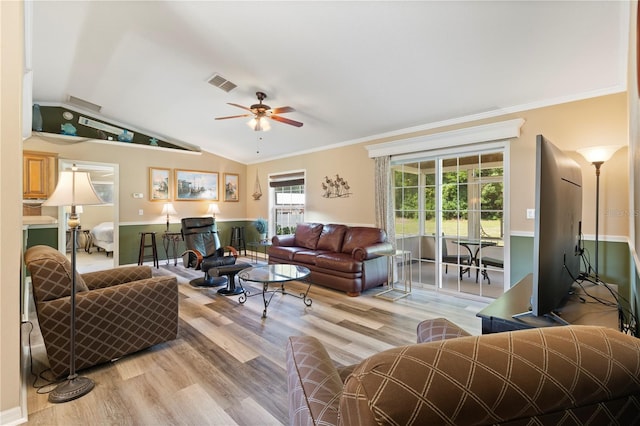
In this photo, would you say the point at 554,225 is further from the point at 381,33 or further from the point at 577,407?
the point at 381,33

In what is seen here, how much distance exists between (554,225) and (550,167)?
0.86ft

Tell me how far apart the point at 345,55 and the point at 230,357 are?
10.0 ft

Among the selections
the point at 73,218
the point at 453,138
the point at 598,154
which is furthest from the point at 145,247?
the point at 598,154

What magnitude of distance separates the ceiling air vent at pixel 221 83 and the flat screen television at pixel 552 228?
12.1ft

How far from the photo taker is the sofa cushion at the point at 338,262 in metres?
4.18

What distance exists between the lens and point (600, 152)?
9.12 ft

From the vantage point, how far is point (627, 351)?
567 mm

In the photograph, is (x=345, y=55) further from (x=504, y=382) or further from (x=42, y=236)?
(x=42, y=236)

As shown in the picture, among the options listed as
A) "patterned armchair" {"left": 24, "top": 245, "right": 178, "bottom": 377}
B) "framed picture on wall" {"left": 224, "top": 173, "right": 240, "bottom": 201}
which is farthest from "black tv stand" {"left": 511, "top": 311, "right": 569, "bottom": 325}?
"framed picture on wall" {"left": 224, "top": 173, "right": 240, "bottom": 201}

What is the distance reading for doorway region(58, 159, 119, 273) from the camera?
5.48 m

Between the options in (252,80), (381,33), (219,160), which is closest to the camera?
(381,33)

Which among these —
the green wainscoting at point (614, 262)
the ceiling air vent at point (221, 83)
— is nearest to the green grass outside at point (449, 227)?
the green wainscoting at point (614, 262)

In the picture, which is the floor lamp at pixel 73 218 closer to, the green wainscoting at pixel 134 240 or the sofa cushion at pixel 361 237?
the sofa cushion at pixel 361 237

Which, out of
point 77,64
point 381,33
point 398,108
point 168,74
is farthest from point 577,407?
point 77,64
